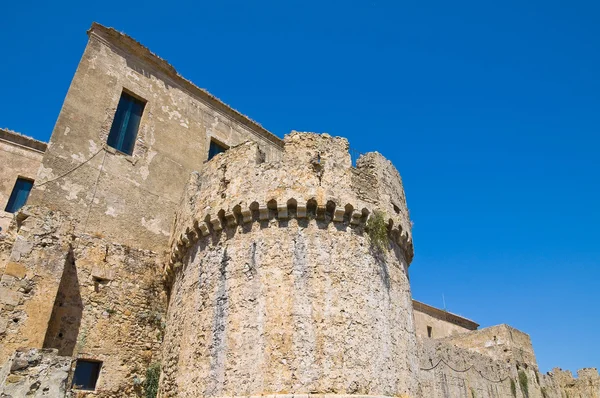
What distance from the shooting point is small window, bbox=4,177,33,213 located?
14.5m

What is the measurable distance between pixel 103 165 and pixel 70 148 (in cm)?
86

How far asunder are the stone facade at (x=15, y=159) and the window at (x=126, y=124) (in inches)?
181

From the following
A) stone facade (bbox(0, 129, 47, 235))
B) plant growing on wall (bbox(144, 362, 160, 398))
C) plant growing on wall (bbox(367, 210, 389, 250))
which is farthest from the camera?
stone facade (bbox(0, 129, 47, 235))

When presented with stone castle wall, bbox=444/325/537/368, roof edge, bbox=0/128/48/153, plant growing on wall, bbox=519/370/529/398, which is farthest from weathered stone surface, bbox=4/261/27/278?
plant growing on wall, bbox=519/370/529/398

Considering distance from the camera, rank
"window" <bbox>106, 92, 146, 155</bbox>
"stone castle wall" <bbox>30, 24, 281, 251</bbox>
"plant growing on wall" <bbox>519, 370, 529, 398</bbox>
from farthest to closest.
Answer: "plant growing on wall" <bbox>519, 370, 529, 398</bbox> → "window" <bbox>106, 92, 146, 155</bbox> → "stone castle wall" <bbox>30, 24, 281, 251</bbox>

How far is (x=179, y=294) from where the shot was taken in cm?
984

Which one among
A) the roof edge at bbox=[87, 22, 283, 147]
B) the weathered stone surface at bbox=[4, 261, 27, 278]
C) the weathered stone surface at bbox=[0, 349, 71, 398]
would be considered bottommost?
the weathered stone surface at bbox=[0, 349, 71, 398]

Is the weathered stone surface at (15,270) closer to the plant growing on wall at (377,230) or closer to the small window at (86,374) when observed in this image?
the small window at (86,374)

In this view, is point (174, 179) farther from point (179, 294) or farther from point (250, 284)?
point (250, 284)

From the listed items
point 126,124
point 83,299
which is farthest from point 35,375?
point 126,124

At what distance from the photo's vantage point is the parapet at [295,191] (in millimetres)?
8773

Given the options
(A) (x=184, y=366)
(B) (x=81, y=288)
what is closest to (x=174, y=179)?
(B) (x=81, y=288)

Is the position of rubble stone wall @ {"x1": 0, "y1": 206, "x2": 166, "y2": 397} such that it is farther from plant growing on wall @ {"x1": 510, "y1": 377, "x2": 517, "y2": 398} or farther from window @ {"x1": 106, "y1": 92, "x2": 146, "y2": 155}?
plant growing on wall @ {"x1": 510, "y1": 377, "x2": 517, "y2": 398}

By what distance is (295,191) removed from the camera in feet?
28.8
